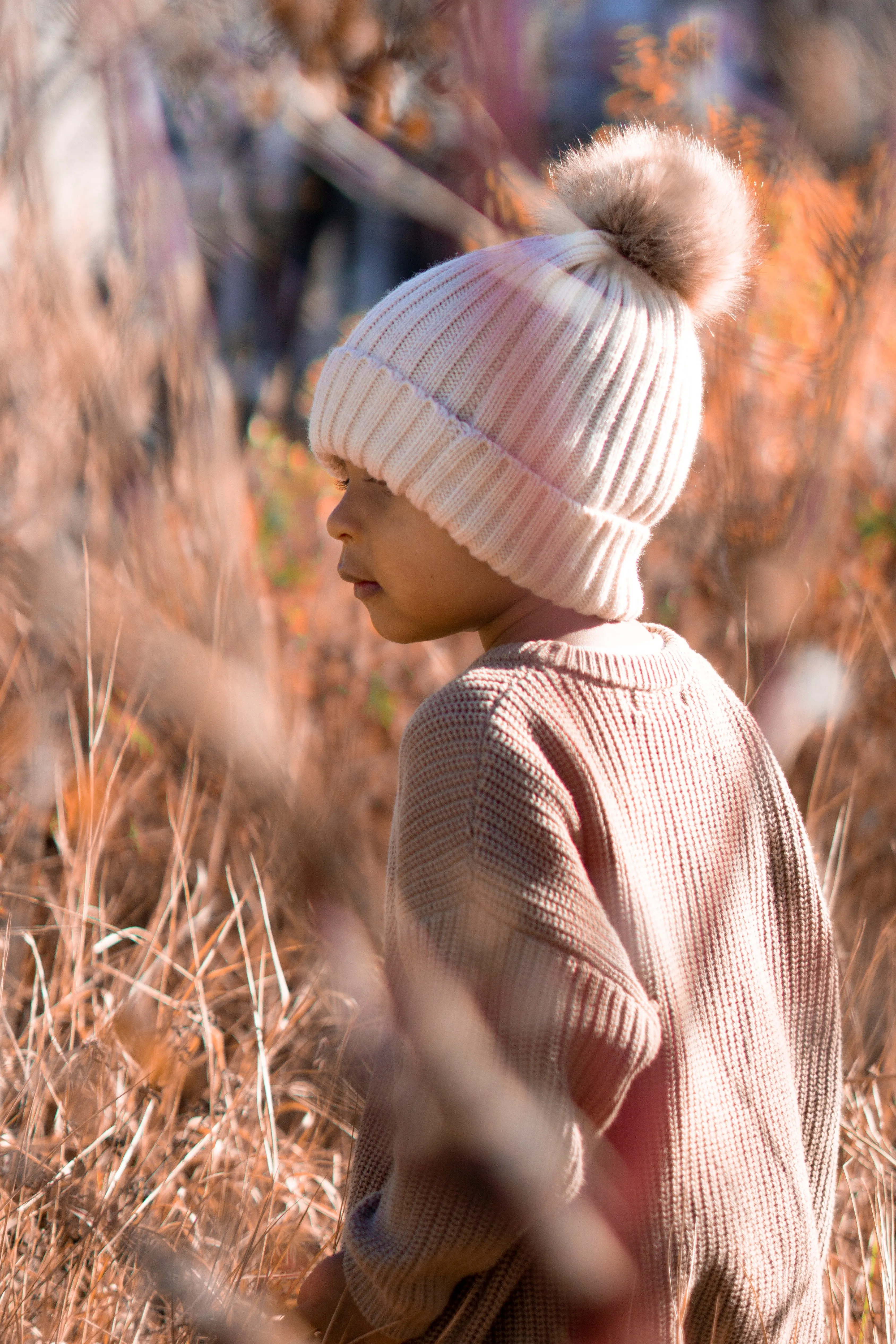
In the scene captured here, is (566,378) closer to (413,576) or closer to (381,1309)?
(413,576)

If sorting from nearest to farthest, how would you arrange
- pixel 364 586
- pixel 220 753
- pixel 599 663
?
pixel 220 753 < pixel 599 663 < pixel 364 586

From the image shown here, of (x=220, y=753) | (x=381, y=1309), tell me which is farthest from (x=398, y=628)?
(x=220, y=753)

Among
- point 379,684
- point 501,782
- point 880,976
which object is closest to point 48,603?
point 501,782

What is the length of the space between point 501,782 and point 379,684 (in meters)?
2.17

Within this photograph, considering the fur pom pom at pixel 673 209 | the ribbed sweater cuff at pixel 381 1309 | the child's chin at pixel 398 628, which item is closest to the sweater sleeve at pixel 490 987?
the ribbed sweater cuff at pixel 381 1309

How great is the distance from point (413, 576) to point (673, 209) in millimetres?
356

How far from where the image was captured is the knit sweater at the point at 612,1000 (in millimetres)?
769

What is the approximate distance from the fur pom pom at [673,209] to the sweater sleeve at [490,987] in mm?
429


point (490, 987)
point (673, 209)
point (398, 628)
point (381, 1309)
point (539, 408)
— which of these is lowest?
point (381, 1309)

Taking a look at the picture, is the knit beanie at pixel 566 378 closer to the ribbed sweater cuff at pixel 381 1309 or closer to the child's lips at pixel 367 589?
the child's lips at pixel 367 589

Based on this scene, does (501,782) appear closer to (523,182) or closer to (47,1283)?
(523,182)

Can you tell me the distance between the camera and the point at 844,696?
5.95 ft

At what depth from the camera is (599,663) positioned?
0.91 meters

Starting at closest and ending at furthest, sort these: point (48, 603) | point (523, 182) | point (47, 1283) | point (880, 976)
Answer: point (48, 603) → point (523, 182) → point (47, 1283) → point (880, 976)
